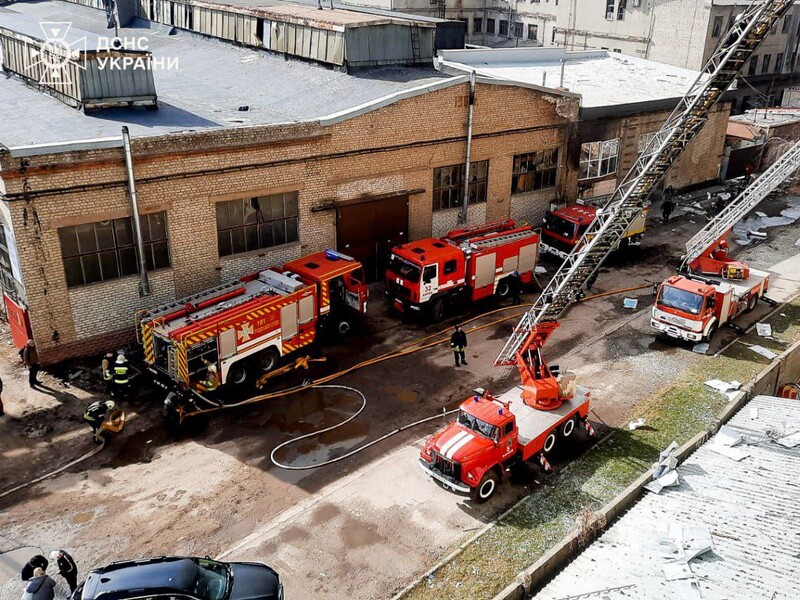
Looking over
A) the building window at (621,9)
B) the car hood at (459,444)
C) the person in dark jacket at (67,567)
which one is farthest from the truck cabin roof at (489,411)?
the building window at (621,9)

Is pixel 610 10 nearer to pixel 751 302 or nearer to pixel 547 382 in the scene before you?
pixel 751 302

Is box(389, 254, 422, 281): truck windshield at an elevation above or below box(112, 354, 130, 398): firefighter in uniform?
above

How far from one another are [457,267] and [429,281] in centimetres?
125

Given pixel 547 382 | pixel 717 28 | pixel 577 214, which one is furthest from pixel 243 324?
pixel 717 28

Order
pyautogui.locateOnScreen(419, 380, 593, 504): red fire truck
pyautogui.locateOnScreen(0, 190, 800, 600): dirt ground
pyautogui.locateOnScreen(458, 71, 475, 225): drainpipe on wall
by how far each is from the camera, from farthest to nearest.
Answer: pyautogui.locateOnScreen(458, 71, 475, 225): drainpipe on wall < pyautogui.locateOnScreen(419, 380, 593, 504): red fire truck < pyautogui.locateOnScreen(0, 190, 800, 600): dirt ground

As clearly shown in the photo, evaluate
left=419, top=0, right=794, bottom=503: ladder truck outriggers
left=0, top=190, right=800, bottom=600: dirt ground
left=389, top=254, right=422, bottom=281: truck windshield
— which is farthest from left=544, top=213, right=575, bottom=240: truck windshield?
left=419, top=0, right=794, bottom=503: ladder truck outriggers

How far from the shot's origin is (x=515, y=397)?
17438mm

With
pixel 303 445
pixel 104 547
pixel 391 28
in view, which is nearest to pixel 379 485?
pixel 303 445

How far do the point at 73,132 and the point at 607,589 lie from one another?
18337 mm

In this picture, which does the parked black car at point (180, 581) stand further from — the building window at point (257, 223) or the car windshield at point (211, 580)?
the building window at point (257, 223)

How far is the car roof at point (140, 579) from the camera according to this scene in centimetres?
1096

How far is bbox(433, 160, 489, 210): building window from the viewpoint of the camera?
27.6 m

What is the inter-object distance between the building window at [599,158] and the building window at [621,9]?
26630 millimetres

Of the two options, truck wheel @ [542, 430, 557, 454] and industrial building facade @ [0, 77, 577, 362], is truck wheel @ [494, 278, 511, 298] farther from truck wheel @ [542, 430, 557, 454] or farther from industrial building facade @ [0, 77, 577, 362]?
truck wheel @ [542, 430, 557, 454]
